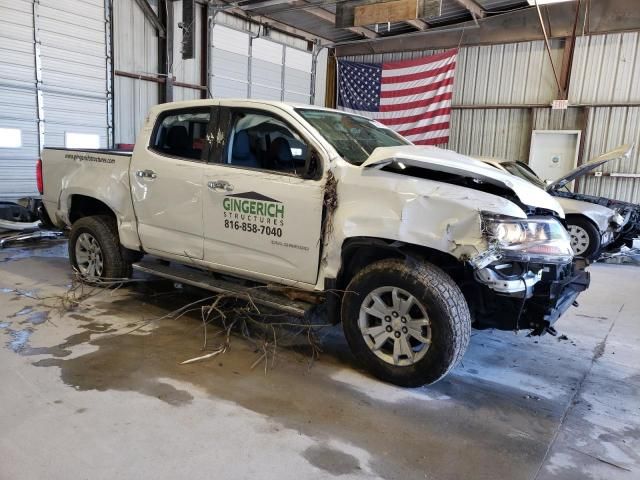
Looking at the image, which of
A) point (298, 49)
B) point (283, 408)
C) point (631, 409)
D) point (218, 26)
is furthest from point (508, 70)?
point (283, 408)

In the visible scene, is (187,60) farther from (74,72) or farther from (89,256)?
(89,256)

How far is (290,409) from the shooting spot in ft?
9.78

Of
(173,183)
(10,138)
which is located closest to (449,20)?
(10,138)

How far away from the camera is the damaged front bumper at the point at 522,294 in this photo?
3016 mm

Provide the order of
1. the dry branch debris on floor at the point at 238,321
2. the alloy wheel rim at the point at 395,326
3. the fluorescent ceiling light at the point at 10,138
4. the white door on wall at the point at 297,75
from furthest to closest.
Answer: the white door on wall at the point at 297,75
the fluorescent ceiling light at the point at 10,138
the dry branch debris on floor at the point at 238,321
the alloy wheel rim at the point at 395,326

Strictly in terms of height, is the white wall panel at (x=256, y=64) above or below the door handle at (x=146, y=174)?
above

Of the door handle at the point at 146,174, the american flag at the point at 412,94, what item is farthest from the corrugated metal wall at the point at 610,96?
the door handle at the point at 146,174

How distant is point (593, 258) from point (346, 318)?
5949 mm

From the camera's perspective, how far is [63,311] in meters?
4.50

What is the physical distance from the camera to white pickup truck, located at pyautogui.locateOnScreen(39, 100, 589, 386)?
3.06 meters

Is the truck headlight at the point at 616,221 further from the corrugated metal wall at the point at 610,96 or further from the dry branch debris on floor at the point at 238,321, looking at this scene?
the dry branch debris on floor at the point at 238,321

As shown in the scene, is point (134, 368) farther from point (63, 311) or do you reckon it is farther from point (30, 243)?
point (30, 243)

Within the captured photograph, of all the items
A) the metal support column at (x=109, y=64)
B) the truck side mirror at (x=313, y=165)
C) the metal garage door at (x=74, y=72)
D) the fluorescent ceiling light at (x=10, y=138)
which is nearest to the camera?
the truck side mirror at (x=313, y=165)

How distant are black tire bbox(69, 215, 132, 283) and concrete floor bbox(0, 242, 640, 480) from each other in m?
0.65
